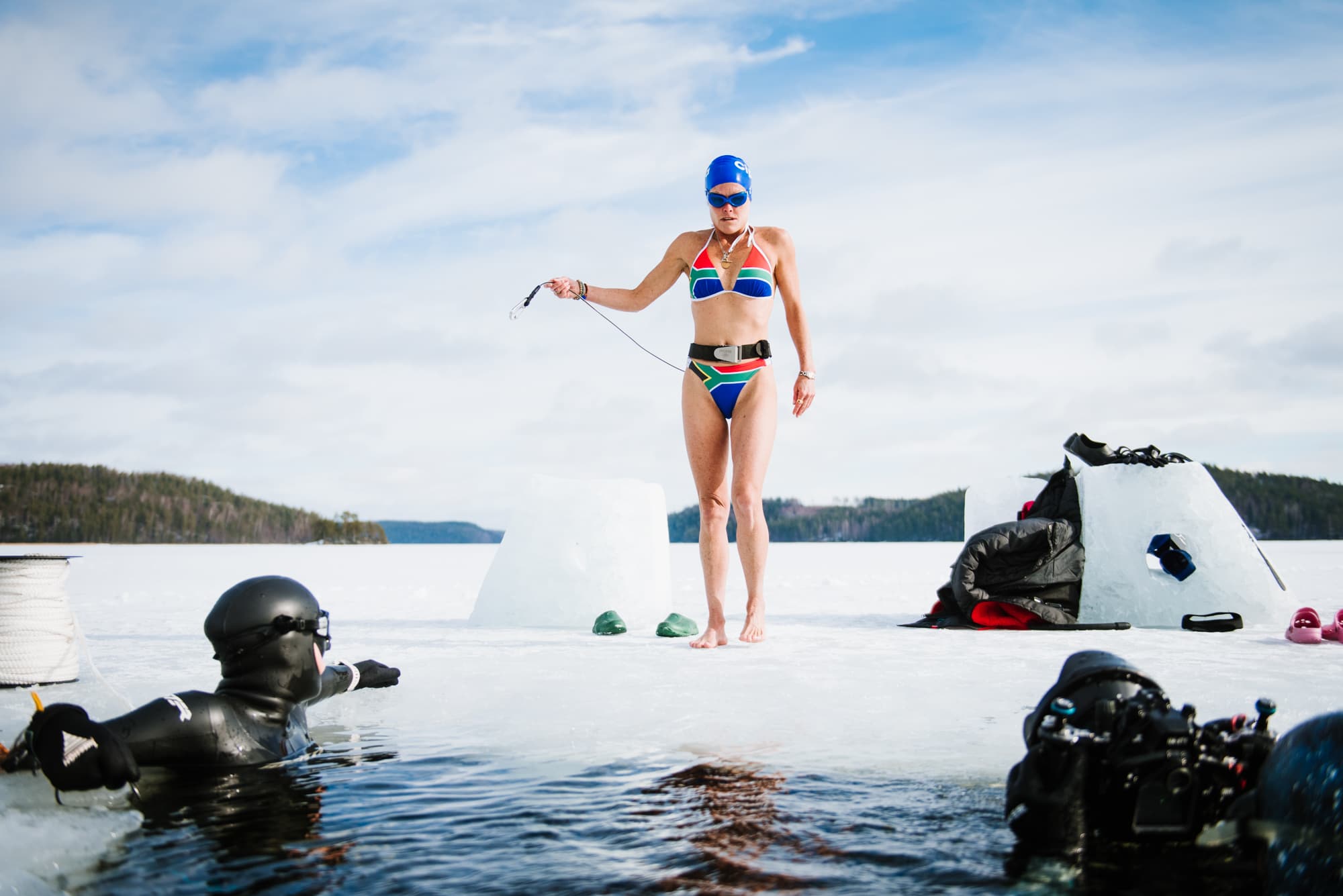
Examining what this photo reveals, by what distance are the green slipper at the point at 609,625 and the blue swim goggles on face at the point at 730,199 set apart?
2.46 m

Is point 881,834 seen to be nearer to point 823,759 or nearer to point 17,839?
point 823,759

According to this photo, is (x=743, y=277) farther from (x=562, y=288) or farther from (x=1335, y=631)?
(x=1335, y=631)

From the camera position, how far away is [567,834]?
2.06 meters

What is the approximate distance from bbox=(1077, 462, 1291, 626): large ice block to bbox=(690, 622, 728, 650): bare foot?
9.41 ft

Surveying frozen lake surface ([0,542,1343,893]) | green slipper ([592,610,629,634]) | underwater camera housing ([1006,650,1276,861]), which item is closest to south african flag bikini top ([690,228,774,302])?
frozen lake surface ([0,542,1343,893])

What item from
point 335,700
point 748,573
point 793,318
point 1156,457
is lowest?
point 335,700

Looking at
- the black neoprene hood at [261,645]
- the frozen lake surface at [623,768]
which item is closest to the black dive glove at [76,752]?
the frozen lake surface at [623,768]

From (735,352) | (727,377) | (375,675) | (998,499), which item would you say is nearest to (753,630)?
(727,377)

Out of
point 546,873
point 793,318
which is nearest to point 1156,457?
point 793,318

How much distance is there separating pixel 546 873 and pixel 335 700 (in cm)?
218

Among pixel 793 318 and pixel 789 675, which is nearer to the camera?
pixel 789 675

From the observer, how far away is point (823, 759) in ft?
8.77

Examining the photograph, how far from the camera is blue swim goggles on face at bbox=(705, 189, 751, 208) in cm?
509

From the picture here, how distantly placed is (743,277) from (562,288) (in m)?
0.98
